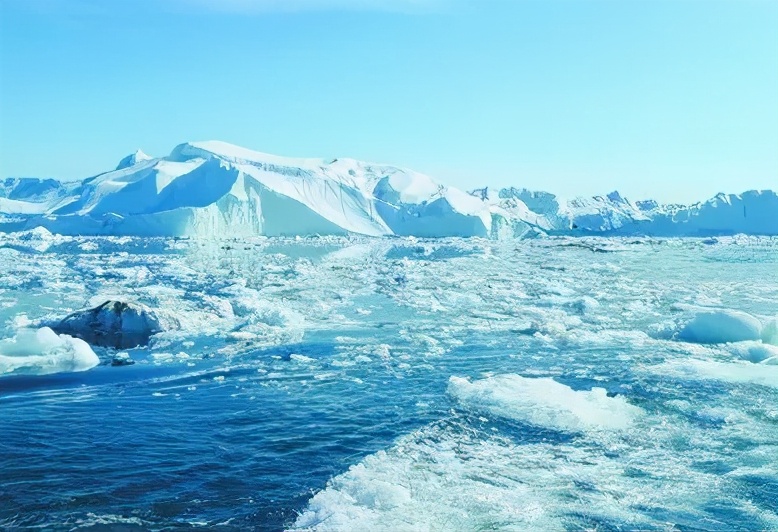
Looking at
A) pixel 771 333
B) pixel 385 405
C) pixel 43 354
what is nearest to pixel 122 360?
pixel 43 354

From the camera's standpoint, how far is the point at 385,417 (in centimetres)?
604

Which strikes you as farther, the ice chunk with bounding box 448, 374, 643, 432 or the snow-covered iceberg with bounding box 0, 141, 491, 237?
the snow-covered iceberg with bounding box 0, 141, 491, 237

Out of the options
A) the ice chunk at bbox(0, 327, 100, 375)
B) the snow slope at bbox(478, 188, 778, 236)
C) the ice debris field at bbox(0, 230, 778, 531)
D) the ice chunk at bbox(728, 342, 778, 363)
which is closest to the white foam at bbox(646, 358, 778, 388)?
the ice debris field at bbox(0, 230, 778, 531)

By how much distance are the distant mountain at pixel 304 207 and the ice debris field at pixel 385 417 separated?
98.2 feet

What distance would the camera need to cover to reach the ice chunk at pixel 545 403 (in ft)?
19.1

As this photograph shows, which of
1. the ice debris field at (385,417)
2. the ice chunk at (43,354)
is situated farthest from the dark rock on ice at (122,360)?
the ice chunk at (43,354)

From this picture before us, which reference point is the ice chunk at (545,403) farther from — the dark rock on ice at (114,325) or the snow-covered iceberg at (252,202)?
the snow-covered iceberg at (252,202)

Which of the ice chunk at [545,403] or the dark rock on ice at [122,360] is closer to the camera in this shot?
the ice chunk at [545,403]

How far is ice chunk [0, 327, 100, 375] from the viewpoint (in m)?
7.67

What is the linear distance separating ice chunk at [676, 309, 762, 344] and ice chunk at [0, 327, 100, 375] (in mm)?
7959

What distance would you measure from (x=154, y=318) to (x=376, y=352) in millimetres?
3448

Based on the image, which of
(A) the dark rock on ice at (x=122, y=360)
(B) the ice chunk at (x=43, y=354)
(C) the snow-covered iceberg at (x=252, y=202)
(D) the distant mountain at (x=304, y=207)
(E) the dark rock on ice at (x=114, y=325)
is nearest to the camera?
(B) the ice chunk at (x=43, y=354)

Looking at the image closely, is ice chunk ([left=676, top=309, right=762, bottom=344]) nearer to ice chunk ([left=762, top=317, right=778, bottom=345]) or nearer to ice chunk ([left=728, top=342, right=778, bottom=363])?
ice chunk ([left=762, top=317, right=778, bottom=345])

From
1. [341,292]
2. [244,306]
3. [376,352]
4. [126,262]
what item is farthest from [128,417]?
[126,262]
